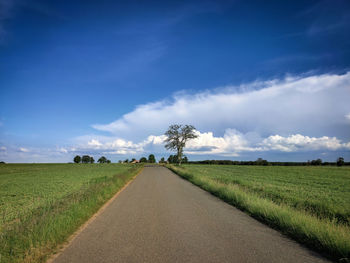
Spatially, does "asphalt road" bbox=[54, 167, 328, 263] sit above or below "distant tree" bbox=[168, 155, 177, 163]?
below

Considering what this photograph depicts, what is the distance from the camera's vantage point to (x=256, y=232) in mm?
5863

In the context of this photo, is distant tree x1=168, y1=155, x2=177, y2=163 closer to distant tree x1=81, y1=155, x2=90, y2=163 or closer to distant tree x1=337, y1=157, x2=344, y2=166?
distant tree x1=81, y1=155, x2=90, y2=163

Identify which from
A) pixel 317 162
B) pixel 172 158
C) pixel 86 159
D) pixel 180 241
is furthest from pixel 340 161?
pixel 86 159

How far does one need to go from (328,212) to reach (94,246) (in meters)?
8.97

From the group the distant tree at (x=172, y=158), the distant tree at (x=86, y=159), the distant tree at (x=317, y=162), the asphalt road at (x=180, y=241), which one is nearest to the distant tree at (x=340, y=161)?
the distant tree at (x=317, y=162)

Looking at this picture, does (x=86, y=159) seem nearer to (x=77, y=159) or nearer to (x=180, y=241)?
(x=77, y=159)

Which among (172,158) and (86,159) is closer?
(172,158)

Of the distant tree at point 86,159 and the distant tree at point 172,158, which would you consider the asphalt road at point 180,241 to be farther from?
the distant tree at point 86,159

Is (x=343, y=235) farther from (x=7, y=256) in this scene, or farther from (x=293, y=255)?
(x=7, y=256)

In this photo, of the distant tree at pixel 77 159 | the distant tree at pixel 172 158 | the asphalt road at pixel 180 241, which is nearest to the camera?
the asphalt road at pixel 180 241

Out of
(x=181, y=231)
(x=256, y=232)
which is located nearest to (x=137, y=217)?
(x=181, y=231)

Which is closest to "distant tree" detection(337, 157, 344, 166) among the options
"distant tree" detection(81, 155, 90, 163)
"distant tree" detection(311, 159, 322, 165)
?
"distant tree" detection(311, 159, 322, 165)

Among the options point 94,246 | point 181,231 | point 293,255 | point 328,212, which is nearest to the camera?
point 293,255

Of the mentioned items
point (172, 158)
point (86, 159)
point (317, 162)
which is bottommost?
point (317, 162)
